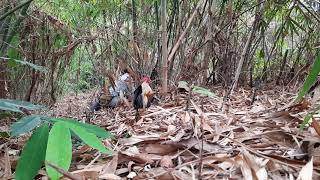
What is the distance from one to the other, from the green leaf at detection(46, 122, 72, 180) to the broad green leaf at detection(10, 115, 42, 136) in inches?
3.0

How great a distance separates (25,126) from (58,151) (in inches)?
4.4

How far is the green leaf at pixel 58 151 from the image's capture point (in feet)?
1.91

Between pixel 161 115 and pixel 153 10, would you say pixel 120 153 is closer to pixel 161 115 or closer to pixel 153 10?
pixel 161 115

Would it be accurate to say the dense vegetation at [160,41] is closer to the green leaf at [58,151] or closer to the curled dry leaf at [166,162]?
the curled dry leaf at [166,162]

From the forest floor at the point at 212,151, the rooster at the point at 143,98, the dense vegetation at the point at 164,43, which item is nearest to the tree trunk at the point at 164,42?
the dense vegetation at the point at 164,43

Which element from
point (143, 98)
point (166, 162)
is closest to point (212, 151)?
point (166, 162)

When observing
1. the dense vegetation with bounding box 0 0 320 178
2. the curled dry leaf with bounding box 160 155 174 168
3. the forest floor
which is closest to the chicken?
the dense vegetation with bounding box 0 0 320 178

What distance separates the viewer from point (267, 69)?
2.52 m

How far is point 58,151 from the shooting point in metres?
0.59

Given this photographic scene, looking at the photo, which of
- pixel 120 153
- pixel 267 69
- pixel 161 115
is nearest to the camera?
pixel 120 153

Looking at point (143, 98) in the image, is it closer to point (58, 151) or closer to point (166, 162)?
point (166, 162)

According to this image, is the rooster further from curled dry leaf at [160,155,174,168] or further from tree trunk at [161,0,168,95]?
curled dry leaf at [160,155,174,168]

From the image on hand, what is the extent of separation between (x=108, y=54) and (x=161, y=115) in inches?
37.9

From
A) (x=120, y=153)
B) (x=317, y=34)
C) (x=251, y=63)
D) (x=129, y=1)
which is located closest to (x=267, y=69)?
(x=251, y=63)
